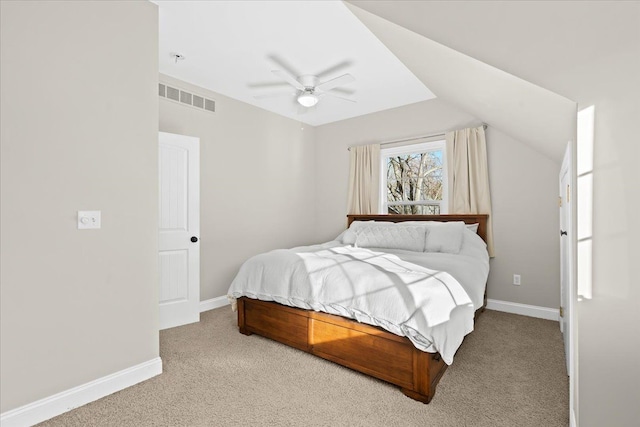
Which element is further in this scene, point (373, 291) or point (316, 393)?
point (373, 291)

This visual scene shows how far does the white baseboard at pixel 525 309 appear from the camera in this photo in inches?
130

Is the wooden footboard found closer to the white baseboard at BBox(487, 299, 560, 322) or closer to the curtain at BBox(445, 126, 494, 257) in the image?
the white baseboard at BBox(487, 299, 560, 322)

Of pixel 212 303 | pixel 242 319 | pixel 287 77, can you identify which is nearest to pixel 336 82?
pixel 287 77

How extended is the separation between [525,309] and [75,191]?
4307 mm

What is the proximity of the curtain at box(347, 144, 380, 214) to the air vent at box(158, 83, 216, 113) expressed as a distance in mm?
2135

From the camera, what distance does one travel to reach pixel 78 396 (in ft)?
6.15

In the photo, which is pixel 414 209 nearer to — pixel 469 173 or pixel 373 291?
pixel 469 173

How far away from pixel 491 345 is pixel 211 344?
2.47m

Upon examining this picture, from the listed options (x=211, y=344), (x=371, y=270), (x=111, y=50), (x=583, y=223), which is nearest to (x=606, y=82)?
(x=583, y=223)

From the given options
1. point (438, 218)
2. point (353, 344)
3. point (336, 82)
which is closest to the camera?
point (353, 344)

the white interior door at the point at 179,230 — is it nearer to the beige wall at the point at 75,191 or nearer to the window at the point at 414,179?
the beige wall at the point at 75,191

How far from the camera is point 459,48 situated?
5.55ft

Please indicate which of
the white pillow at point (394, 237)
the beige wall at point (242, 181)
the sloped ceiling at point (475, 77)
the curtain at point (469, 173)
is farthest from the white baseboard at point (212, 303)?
the sloped ceiling at point (475, 77)

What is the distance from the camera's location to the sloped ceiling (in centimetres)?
154
